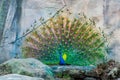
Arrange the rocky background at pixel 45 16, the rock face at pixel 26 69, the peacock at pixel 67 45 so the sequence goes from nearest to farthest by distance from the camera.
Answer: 1. the rock face at pixel 26 69
2. the peacock at pixel 67 45
3. the rocky background at pixel 45 16

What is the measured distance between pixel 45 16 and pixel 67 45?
1.46m

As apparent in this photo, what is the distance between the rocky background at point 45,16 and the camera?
920 centimetres

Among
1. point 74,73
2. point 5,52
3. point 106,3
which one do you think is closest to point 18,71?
point 74,73

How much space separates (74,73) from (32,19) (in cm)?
410

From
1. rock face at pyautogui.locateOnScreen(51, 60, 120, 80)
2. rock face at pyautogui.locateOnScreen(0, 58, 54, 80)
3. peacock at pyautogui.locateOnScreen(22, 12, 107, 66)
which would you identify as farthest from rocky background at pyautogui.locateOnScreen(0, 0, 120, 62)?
rock face at pyautogui.locateOnScreen(0, 58, 54, 80)

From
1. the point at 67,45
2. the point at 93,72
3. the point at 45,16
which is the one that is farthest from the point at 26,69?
the point at 45,16

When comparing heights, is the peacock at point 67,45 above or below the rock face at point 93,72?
above

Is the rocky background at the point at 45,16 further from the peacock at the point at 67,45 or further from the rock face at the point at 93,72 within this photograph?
the rock face at the point at 93,72

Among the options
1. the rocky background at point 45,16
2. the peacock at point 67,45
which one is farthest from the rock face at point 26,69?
the rocky background at point 45,16

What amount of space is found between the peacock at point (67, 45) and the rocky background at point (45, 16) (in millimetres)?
405

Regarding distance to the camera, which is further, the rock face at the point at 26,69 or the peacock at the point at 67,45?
the peacock at the point at 67,45

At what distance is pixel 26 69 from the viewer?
4.77m

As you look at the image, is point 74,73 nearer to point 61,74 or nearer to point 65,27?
point 61,74

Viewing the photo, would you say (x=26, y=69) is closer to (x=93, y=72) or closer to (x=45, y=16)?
(x=93, y=72)
